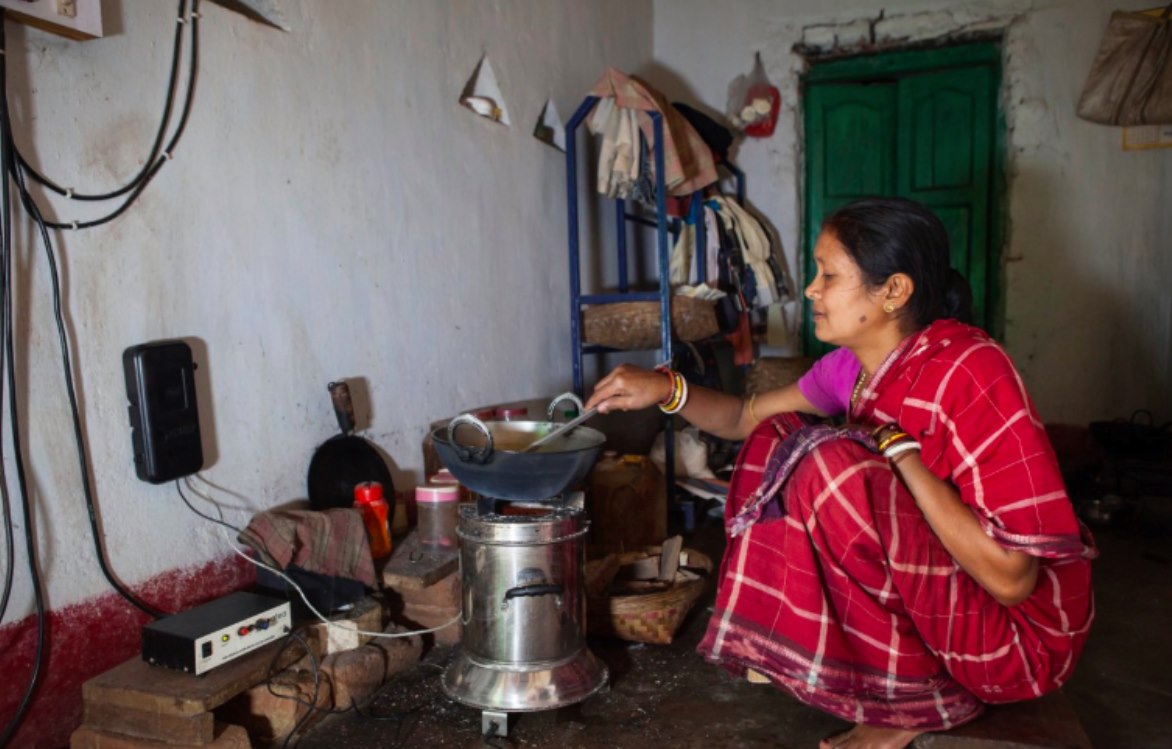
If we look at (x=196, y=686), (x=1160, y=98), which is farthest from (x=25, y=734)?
(x=1160, y=98)

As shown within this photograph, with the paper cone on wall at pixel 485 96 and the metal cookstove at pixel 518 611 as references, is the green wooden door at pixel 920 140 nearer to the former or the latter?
the paper cone on wall at pixel 485 96

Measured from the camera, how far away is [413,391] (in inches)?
103

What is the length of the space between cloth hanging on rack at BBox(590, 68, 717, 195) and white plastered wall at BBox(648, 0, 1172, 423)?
151 cm

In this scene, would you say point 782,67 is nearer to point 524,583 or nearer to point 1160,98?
point 1160,98

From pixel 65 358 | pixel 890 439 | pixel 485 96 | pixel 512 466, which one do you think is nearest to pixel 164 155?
pixel 65 358

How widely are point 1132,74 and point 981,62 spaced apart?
2.27 ft

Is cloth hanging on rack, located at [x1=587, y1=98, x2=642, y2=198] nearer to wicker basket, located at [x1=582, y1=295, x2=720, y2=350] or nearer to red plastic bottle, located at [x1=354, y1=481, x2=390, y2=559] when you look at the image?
wicker basket, located at [x1=582, y1=295, x2=720, y2=350]

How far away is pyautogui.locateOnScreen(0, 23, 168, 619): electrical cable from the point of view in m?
1.51

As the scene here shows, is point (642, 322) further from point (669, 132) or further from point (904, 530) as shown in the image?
point (904, 530)

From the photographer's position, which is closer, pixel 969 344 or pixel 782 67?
pixel 969 344

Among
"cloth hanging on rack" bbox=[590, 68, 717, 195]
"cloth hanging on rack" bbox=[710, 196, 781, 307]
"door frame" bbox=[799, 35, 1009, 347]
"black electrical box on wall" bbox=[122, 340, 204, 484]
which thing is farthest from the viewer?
"door frame" bbox=[799, 35, 1009, 347]

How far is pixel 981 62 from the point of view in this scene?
4.35 meters

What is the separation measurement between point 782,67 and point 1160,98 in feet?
5.94

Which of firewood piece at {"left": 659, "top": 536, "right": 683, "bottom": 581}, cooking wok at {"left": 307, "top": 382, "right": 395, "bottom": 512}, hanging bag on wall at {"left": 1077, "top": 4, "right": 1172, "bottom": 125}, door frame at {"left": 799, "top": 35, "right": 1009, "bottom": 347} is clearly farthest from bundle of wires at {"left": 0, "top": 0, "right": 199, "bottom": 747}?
hanging bag on wall at {"left": 1077, "top": 4, "right": 1172, "bottom": 125}
